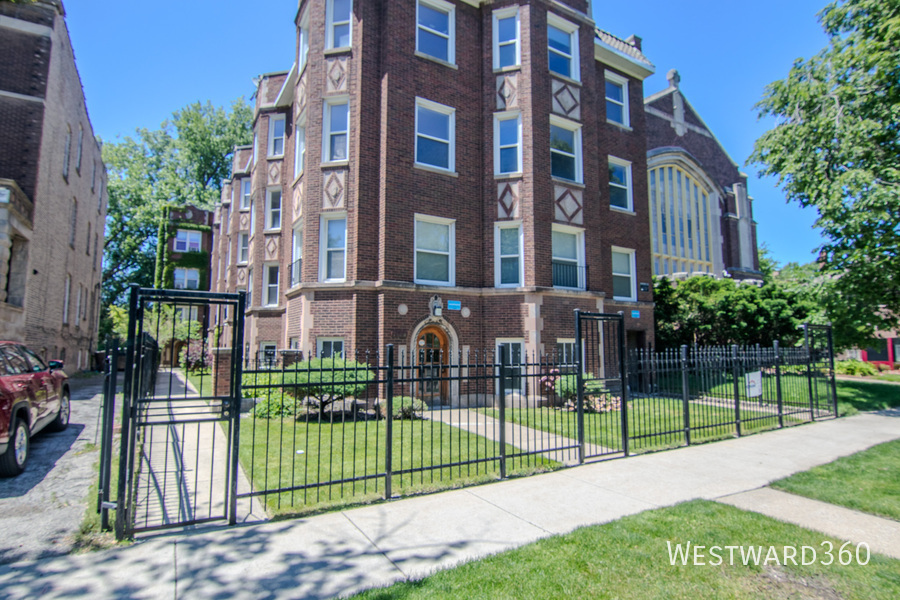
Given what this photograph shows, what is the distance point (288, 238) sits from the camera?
16609 mm

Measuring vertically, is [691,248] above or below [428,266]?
above

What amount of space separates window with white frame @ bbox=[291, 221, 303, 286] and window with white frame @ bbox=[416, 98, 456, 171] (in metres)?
4.46

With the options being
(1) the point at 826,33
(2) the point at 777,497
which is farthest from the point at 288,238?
(1) the point at 826,33

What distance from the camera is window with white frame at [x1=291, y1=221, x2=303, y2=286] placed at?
49.9 ft

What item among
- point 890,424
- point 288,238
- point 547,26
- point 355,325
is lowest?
point 890,424

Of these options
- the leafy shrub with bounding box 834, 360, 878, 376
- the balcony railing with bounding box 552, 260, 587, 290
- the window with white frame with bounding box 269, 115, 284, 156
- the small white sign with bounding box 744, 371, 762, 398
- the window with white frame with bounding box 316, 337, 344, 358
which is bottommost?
the leafy shrub with bounding box 834, 360, 878, 376

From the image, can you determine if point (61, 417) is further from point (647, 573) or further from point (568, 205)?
point (568, 205)

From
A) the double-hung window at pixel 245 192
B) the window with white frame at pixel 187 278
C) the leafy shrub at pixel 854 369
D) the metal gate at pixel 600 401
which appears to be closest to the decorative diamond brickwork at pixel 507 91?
the metal gate at pixel 600 401

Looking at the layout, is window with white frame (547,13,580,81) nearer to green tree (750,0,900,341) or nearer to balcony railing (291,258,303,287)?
green tree (750,0,900,341)

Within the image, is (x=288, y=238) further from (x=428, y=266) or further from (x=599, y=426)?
(x=599, y=426)

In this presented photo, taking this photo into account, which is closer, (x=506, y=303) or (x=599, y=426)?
(x=599, y=426)

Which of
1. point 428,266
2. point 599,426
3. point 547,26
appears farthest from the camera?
point 547,26

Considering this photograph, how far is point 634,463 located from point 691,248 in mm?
23496

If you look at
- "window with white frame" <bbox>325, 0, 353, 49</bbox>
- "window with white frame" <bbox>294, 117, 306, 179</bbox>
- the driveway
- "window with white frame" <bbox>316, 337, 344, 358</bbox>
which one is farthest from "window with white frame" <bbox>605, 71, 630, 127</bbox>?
the driveway
